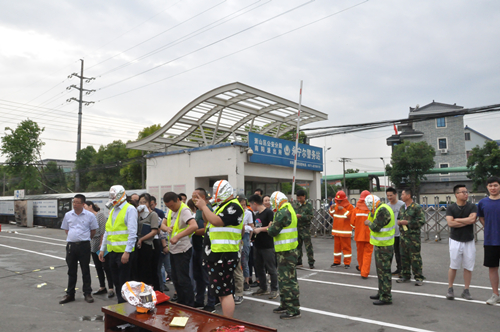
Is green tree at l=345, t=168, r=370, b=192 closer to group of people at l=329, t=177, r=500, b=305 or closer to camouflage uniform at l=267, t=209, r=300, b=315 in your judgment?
group of people at l=329, t=177, r=500, b=305

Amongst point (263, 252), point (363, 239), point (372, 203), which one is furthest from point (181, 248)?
point (363, 239)

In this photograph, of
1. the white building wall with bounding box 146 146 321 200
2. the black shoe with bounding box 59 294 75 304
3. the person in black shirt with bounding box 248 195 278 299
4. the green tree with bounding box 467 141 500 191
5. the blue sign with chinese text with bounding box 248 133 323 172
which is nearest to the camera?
the black shoe with bounding box 59 294 75 304

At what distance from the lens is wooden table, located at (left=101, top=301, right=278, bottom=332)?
3465mm

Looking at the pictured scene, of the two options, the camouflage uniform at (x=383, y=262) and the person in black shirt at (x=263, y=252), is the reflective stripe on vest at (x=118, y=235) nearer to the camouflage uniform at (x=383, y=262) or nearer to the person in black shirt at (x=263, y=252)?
the person in black shirt at (x=263, y=252)

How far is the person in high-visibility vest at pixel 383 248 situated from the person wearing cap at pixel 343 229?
2.71 metres

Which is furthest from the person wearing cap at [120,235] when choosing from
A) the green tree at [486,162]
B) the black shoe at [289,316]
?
the green tree at [486,162]

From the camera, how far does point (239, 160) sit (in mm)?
13758

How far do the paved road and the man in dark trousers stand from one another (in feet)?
0.79

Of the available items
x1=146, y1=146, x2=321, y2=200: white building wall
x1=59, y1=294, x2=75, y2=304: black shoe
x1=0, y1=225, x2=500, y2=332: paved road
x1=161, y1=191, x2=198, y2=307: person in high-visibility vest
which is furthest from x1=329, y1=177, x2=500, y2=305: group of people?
x1=146, y1=146, x2=321, y2=200: white building wall

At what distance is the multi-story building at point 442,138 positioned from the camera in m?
49.3

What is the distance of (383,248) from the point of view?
5930mm

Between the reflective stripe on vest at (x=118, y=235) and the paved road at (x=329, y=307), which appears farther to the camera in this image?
the reflective stripe on vest at (x=118, y=235)

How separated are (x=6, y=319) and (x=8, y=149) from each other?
89.9 ft

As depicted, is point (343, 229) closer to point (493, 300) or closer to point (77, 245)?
point (493, 300)
